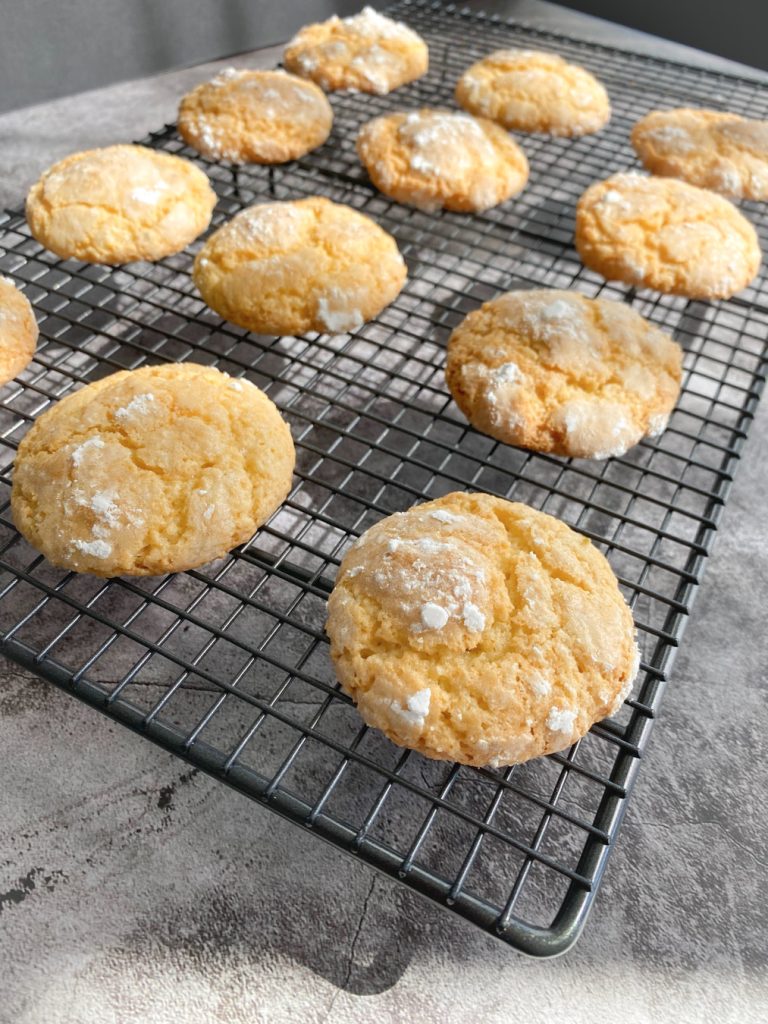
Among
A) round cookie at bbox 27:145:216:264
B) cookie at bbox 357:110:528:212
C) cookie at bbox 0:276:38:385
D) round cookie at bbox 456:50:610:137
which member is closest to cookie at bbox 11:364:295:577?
cookie at bbox 0:276:38:385

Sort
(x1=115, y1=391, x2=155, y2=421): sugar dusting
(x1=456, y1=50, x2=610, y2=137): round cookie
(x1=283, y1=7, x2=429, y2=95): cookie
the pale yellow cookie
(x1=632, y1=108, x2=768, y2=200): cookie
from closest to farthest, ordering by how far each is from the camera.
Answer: (x1=115, y1=391, x2=155, y2=421): sugar dusting → the pale yellow cookie → (x1=632, y1=108, x2=768, y2=200): cookie → (x1=456, y1=50, x2=610, y2=137): round cookie → (x1=283, y1=7, x2=429, y2=95): cookie

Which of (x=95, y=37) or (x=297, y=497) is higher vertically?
(x=95, y=37)

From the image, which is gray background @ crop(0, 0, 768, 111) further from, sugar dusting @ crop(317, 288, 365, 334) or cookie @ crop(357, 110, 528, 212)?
sugar dusting @ crop(317, 288, 365, 334)

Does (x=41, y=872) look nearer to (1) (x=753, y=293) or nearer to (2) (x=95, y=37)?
(1) (x=753, y=293)

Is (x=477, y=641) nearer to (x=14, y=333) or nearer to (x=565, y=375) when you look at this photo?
(x=565, y=375)

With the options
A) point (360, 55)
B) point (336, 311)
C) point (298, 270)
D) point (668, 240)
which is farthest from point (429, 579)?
point (360, 55)

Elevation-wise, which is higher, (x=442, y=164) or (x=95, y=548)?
(x=442, y=164)

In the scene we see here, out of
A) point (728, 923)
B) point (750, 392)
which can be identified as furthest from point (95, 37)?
point (728, 923)
